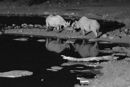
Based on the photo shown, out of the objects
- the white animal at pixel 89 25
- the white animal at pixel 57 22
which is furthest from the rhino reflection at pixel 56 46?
the white animal at pixel 57 22

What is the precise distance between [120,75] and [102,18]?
14365 millimetres

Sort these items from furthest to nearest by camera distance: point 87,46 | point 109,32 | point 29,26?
1. point 29,26
2. point 109,32
3. point 87,46

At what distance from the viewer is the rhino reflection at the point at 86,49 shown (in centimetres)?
1214

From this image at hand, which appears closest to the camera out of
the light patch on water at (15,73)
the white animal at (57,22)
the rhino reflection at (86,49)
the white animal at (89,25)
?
the light patch on water at (15,73)

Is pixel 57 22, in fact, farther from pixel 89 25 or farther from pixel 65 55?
pixel 65 55

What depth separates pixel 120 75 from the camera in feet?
28.5

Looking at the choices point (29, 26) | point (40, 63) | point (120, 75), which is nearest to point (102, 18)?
point (29, 26)

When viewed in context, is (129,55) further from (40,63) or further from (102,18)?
(102,18)

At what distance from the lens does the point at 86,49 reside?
1302cm

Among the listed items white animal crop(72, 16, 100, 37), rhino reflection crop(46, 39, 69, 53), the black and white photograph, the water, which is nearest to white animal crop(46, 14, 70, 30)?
the black and white photograph

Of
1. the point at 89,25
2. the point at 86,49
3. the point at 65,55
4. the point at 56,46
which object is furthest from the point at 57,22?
the point at 65,55

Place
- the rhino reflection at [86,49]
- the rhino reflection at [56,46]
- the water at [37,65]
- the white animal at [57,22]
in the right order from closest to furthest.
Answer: the water at [37,65] → the rhino reflection at [86,49] → the rhino reflection at [56,46] → the white animal at [57,22]

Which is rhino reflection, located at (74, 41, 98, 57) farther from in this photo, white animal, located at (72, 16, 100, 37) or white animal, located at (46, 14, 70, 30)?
white animal, located at (46, 14, 70, 30)

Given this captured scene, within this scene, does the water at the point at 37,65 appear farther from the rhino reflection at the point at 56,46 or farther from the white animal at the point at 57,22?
the white animal at the point at 57,22
